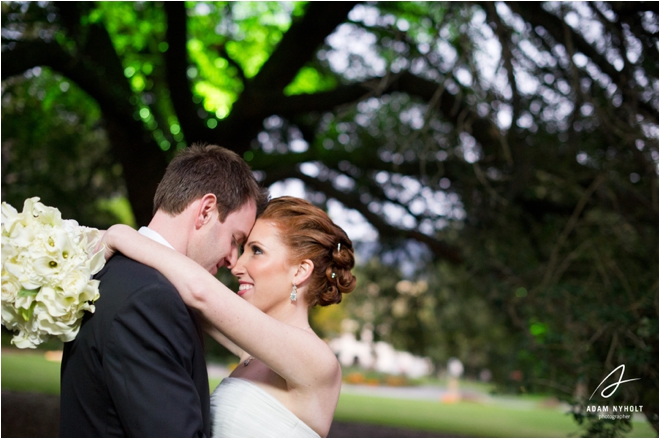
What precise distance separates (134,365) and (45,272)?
16.9 inches

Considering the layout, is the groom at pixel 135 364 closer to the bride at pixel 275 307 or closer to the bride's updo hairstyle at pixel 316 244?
the bride at pixel 275 307

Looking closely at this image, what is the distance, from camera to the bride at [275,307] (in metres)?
2.19

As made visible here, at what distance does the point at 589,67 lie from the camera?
6352 mm

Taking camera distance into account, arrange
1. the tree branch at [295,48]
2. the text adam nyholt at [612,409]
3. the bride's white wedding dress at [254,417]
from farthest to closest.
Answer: the tree branch at [295,48], the text adam nyholt at [612,409], the bride's white wedding dress at [254,417]

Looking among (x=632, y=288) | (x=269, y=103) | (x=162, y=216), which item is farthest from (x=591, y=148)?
(x=162, y=216)

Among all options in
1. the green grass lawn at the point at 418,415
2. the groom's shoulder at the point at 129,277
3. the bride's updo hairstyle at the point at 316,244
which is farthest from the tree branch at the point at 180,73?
the groom's shoulder at the point at 129,277

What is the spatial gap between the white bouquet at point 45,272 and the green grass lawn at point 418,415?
607 cm

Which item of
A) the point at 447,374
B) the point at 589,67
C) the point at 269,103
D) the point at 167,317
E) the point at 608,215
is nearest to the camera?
the point at 167,317

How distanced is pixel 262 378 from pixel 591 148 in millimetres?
4978

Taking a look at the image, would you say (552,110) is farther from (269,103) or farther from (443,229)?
(269,103)

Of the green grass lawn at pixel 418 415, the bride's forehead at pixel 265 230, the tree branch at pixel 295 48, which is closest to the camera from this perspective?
the bride's forehead at pixel 265 230

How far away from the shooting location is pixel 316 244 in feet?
9.57

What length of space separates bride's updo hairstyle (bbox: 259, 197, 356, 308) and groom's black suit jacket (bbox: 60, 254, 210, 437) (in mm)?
877

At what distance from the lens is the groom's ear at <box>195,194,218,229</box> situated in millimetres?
2377
